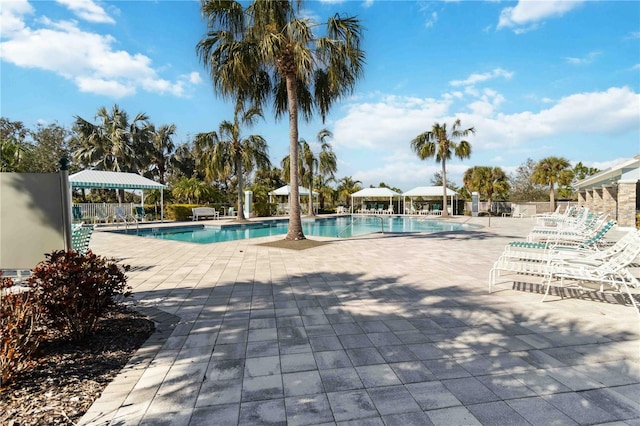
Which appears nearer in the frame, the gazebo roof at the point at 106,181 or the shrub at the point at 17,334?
the shrub at the point at 17,334

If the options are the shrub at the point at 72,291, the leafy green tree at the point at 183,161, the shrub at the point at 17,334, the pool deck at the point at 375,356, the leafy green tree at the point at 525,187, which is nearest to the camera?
the pool deck at the point at 375,356

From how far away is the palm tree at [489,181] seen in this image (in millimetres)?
30141

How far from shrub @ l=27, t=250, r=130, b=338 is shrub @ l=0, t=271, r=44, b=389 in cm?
14

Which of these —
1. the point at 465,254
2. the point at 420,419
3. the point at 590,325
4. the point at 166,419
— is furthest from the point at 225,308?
the point at 465,254

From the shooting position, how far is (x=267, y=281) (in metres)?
5.25

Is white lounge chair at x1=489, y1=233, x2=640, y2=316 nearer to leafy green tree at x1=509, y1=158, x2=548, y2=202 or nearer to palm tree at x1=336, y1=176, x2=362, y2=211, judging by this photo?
palm tree at x1=336, y1=176, x2=362, y2=211

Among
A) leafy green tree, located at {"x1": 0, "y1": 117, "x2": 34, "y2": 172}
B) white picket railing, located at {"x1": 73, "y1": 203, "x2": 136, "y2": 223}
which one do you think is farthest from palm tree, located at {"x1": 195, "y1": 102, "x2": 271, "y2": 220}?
leafy green tree, located at {"x1": 0, "y1": 117, "x2": 34, "y2": 172}

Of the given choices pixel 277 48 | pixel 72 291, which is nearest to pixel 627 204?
pixel 277 48

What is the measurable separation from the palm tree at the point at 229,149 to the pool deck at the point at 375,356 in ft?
44.4

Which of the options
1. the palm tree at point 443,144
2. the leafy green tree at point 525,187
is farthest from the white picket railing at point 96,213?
the leafy green tree at point 525,187

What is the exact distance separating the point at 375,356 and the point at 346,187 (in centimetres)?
3297

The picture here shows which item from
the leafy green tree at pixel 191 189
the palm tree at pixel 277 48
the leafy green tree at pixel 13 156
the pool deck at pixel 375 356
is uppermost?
the palm tree at pixel 277 48

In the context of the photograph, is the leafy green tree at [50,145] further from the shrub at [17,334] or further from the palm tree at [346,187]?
the shrub at [17,334]

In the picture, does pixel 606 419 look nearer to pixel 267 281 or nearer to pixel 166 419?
pixel 166 419
